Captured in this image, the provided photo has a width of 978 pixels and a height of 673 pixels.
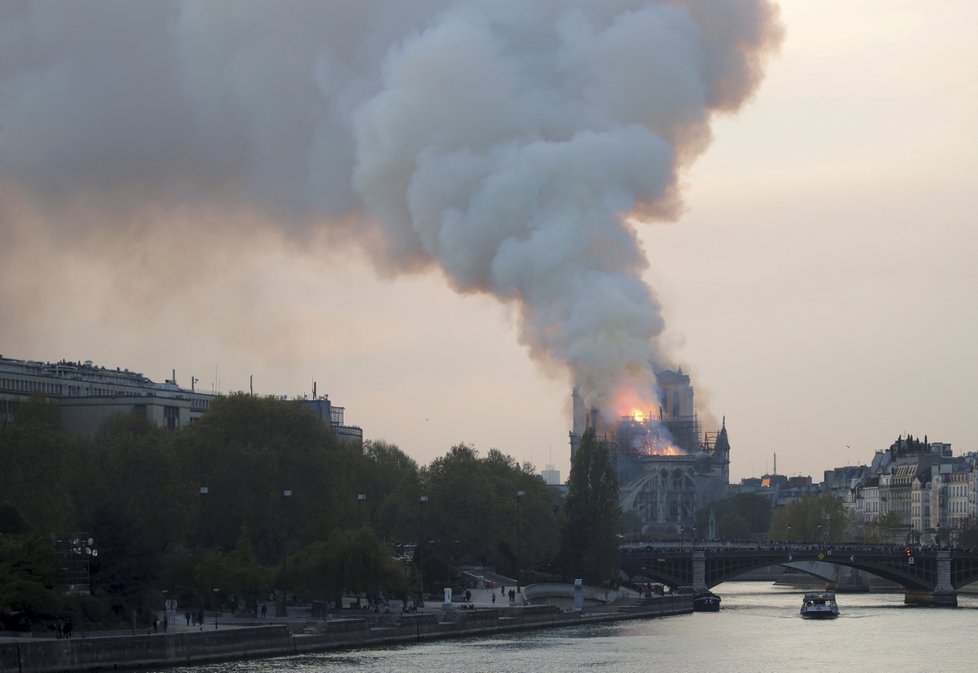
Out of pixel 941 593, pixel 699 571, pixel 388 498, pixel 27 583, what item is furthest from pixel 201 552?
pixel 941 593

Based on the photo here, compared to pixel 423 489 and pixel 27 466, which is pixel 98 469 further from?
pixel 423 489

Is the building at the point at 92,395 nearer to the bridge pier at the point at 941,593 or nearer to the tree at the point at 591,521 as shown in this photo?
the tree at the point at 591,521

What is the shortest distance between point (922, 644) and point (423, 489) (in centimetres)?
3770

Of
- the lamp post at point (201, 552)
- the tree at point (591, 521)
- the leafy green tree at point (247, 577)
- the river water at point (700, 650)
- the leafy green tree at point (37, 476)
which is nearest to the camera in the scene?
the river water at point (700, 650)

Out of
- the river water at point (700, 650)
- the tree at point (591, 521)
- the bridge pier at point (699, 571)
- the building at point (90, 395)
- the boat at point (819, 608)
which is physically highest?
the building at point (90, 395)

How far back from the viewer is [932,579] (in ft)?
462

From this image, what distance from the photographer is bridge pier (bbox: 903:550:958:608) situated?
13712 cm

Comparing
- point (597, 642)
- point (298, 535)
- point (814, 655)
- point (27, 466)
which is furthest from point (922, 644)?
point (27, 466)

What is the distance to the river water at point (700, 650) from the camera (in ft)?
268

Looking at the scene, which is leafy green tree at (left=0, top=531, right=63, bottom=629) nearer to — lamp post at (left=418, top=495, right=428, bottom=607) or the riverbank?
the riverbank

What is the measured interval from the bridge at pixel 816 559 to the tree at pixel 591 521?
1055cm

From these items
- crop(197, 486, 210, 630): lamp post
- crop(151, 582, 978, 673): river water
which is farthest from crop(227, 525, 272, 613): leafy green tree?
crop(151, 582, 978, 673): river water

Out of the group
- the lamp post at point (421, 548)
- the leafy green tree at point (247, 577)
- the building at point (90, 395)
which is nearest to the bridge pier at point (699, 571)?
the lamp post at point (421, 548)

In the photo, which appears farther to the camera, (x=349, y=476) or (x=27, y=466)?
(x=349, y=476)
